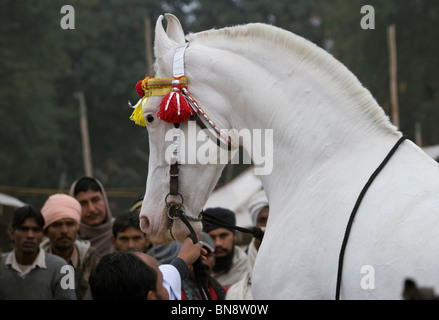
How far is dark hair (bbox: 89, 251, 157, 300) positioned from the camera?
107 inches

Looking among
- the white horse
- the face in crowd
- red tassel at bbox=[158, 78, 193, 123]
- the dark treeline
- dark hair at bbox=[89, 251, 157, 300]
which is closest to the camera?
the white horse

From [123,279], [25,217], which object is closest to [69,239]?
[25,217]

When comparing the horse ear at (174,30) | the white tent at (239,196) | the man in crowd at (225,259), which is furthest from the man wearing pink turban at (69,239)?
the white tent at (239,196)

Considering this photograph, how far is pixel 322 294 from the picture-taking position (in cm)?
262

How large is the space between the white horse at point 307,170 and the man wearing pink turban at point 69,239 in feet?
6.92

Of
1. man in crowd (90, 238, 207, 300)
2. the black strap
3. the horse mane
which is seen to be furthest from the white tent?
the black strap

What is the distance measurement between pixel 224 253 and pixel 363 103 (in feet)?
9.90

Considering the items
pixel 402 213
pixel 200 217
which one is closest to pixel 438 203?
pixel 402 213

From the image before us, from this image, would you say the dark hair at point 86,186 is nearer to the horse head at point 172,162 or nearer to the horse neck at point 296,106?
the horse head at point 172,162

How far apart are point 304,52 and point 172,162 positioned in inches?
35.6

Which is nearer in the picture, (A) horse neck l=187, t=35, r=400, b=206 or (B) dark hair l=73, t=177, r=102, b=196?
(A) horse neck l=187, t=35, r=400, b=206

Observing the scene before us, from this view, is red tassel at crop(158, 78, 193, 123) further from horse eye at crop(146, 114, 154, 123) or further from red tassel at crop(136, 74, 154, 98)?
red tassel at crop(136, 74, 154, 98)

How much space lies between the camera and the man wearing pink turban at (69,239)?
5324 millimetres

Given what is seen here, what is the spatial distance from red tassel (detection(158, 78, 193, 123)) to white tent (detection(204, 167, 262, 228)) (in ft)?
40.0
